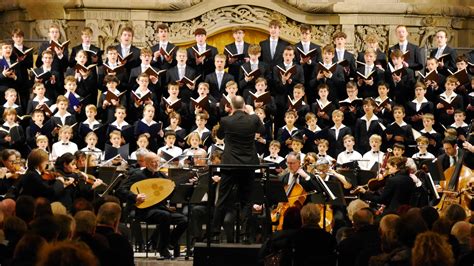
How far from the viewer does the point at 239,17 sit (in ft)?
52.3

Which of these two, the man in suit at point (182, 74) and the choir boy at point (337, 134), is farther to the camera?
the man in suit at point (182, 74)

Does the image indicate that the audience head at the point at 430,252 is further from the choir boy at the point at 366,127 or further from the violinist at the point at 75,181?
the choir boy at the point at 366,127

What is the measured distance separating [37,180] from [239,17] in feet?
20.0

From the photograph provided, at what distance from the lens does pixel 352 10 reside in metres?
16.0

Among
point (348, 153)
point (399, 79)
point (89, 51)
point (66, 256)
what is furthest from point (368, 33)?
point (66, 256)

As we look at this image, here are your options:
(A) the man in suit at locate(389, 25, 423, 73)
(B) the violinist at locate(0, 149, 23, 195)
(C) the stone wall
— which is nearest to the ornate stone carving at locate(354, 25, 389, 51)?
(C) the stone wall

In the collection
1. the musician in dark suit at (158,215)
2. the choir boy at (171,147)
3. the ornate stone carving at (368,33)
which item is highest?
the ornate stone carving at (368,33)

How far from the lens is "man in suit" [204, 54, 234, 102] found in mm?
13930

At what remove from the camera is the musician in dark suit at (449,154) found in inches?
501

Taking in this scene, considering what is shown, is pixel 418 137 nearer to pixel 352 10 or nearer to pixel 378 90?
pixel 378 90

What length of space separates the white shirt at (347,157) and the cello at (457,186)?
50.6 inches

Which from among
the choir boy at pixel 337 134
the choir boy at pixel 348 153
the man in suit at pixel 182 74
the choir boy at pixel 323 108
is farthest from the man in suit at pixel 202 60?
the choir boy at pixel 348 153

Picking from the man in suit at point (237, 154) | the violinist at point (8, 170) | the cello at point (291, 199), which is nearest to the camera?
the man in suit at point (237, 154)

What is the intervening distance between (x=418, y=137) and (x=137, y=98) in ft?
9.72
